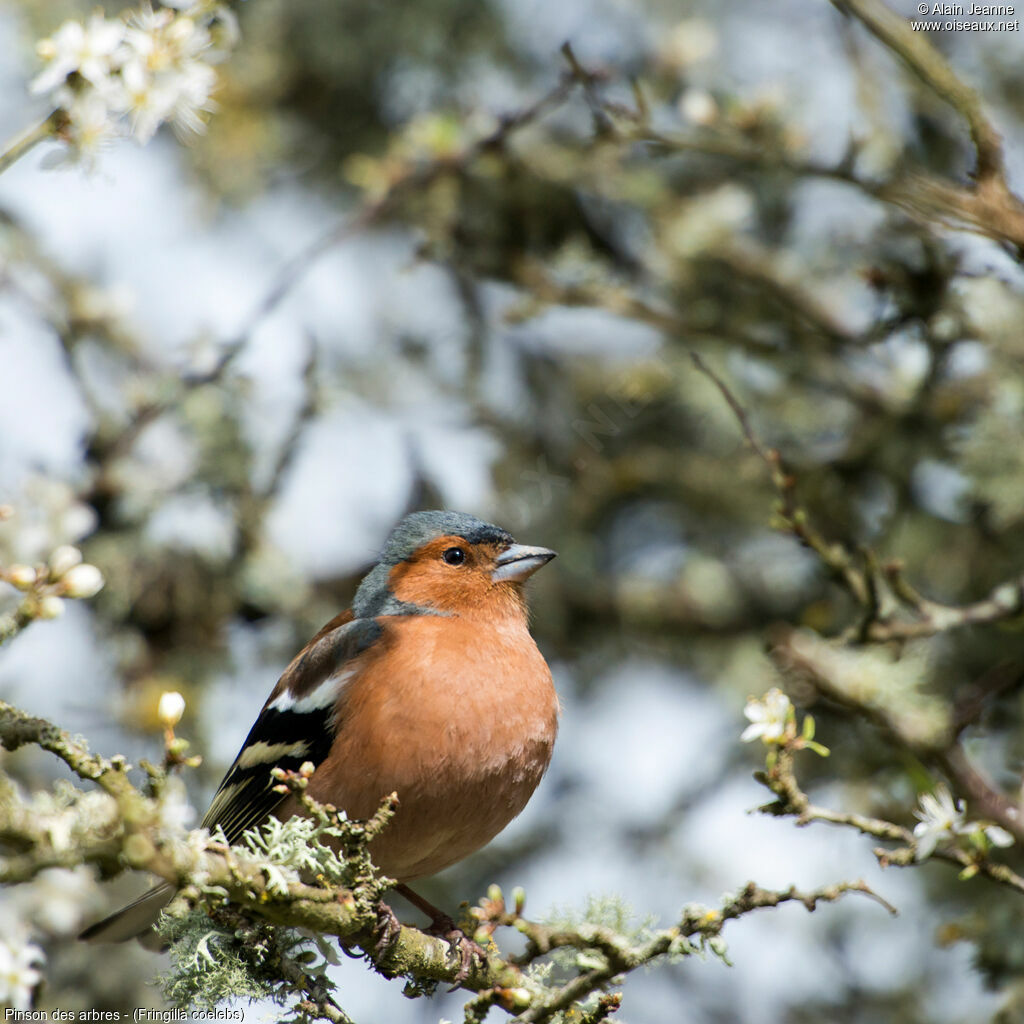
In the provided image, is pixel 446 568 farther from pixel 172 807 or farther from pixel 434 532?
pixel 172 807

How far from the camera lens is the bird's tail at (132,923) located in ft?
14.1

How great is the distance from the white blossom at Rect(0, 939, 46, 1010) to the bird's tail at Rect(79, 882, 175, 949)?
211cm

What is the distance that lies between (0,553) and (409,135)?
389cm

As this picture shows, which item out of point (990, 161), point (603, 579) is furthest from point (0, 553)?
point (603, 579)

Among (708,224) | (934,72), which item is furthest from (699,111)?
(934,72)

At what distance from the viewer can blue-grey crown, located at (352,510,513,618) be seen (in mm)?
5012

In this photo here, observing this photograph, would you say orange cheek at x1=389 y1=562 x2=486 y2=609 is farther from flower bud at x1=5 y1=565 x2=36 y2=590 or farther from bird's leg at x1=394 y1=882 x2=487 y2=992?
flower bud at x1=5 y1=565 x2=36 y2=590

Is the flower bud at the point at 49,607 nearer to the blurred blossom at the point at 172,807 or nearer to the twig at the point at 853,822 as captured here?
the blurred blossom at the point at 172,807

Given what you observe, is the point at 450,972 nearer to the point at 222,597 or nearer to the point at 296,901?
the point at 296,901

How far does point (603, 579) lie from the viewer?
22.6ft

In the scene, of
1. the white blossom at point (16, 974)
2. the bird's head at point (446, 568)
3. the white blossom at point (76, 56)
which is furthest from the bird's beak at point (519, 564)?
the white blossom at point (16, 974)

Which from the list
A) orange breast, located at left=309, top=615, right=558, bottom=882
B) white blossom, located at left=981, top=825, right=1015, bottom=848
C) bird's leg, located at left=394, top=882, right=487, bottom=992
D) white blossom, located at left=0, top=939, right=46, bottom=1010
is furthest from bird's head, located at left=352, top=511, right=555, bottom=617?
white blossom, located at left=0, top=939, right=46, bottom=1010

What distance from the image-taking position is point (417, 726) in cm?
390

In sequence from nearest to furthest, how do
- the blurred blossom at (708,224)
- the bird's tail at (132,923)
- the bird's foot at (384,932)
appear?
the bird's foot at (384,932) → the bird's tail at (132,923) → the blurred blossom at (708,224)
